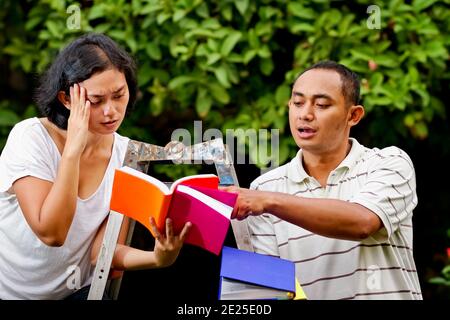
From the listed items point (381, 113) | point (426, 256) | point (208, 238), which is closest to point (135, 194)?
point (208, 238)

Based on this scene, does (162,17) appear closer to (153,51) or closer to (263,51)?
(153,51)

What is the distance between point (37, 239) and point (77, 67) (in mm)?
536

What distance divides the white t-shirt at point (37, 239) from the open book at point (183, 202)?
1.01 ft

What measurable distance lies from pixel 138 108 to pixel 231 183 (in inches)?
71.4

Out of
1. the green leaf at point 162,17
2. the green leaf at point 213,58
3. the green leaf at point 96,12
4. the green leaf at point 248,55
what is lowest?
the green leaf at point 213,58

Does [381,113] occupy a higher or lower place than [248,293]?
higher

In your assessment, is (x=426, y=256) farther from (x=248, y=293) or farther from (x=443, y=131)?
(x=248, y=293)

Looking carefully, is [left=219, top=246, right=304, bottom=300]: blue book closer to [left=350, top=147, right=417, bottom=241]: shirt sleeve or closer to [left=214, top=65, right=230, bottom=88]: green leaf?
[left=350, top=147, right=417, bottom=241]: shirt sleeve

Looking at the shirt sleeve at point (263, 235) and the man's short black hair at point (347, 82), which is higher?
the man's short black hair at point (347, 82)

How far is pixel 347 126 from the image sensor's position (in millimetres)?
2896

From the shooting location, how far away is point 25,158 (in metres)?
2.65

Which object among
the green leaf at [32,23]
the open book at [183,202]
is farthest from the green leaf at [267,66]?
the open book at [183,202]

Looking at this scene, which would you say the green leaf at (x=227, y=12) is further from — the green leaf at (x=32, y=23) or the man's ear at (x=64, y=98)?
the man's ear at (x=64, y=98)

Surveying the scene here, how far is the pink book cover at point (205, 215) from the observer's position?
232 cm
